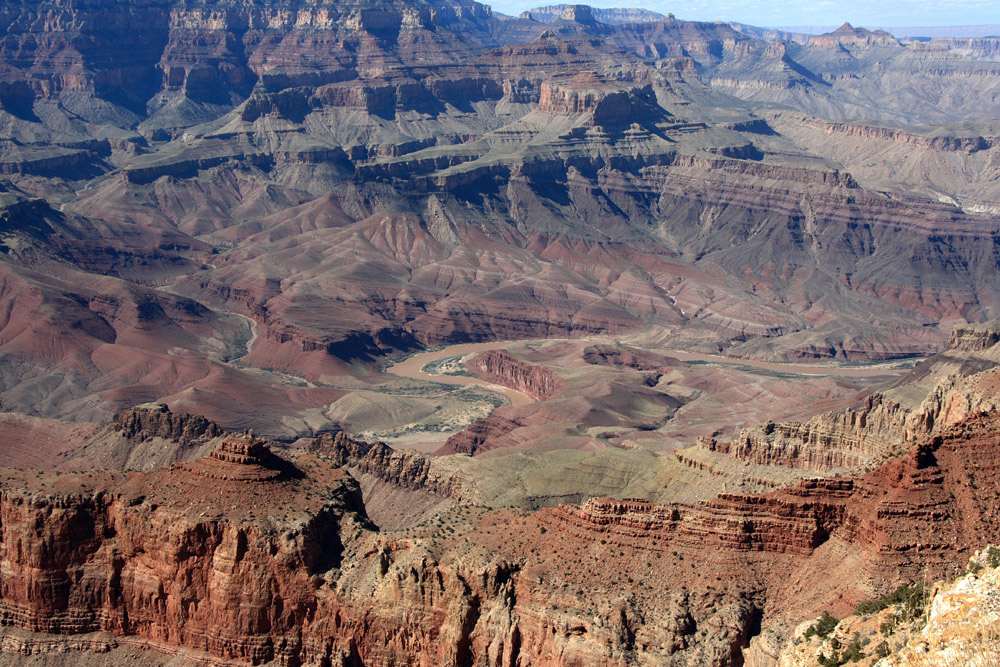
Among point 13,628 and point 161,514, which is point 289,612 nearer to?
point 161,514

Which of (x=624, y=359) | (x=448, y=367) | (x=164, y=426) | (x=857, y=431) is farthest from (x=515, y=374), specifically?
(x=857, y=431)

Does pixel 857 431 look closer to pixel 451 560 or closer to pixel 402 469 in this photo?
pixel 402 469

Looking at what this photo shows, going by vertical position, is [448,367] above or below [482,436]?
above

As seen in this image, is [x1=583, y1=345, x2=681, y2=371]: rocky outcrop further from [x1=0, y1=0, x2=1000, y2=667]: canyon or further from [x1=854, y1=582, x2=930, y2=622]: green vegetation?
[x1=854, y1=582, x2=930, y2=622]: green vegetation

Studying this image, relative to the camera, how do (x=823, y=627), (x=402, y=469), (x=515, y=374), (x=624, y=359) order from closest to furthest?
(x=823, y=627) < (x=402, y=469) < (x=515, y=374) < (x=624, y=359)

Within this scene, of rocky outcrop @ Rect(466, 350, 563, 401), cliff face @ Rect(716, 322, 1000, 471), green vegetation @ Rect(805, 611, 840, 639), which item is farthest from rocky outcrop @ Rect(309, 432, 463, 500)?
rocky outcrop @ Rect(466, 350, 563, 401)

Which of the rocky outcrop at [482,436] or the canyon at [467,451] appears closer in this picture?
the canyon at [467,451]

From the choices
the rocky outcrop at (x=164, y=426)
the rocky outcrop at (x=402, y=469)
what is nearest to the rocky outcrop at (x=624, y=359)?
the rocky outcrop at (x=402, y=469)

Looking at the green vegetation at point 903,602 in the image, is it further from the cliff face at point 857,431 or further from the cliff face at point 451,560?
the cliff face at point 857,431
